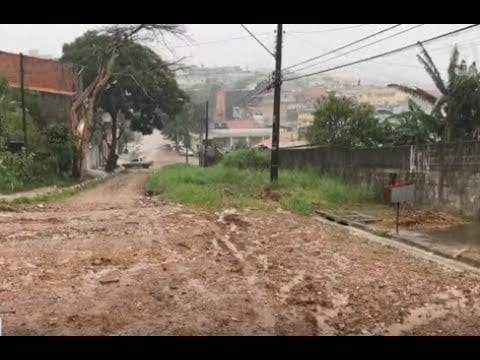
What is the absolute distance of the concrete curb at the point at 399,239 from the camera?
372 inches

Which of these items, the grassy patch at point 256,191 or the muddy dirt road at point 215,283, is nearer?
the muddy dirt road at point 215,283

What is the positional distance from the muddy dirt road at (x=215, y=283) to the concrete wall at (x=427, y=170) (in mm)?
3852

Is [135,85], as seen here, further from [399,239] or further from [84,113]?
[399,239]

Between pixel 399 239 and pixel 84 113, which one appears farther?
pixel 84 113

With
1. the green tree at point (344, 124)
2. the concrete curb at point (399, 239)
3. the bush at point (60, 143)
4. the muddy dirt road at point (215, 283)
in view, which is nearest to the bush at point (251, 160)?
the green tree at point (344, 124)

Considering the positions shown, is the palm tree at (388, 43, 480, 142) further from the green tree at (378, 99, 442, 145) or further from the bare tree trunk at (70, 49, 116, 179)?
the bare tree trunk at (70, 49, 116, 179)

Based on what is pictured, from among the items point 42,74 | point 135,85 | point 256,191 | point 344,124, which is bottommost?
point 256,191

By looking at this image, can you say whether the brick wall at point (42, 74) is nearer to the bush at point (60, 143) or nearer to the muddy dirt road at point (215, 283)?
the bush at point (60, 143)

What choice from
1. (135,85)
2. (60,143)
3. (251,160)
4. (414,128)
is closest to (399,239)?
(414,128)

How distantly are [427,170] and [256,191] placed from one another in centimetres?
654

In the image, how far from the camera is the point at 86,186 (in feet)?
83.1

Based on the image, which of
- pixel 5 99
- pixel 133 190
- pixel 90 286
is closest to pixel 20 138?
pixel 5 99

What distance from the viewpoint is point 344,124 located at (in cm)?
2539
